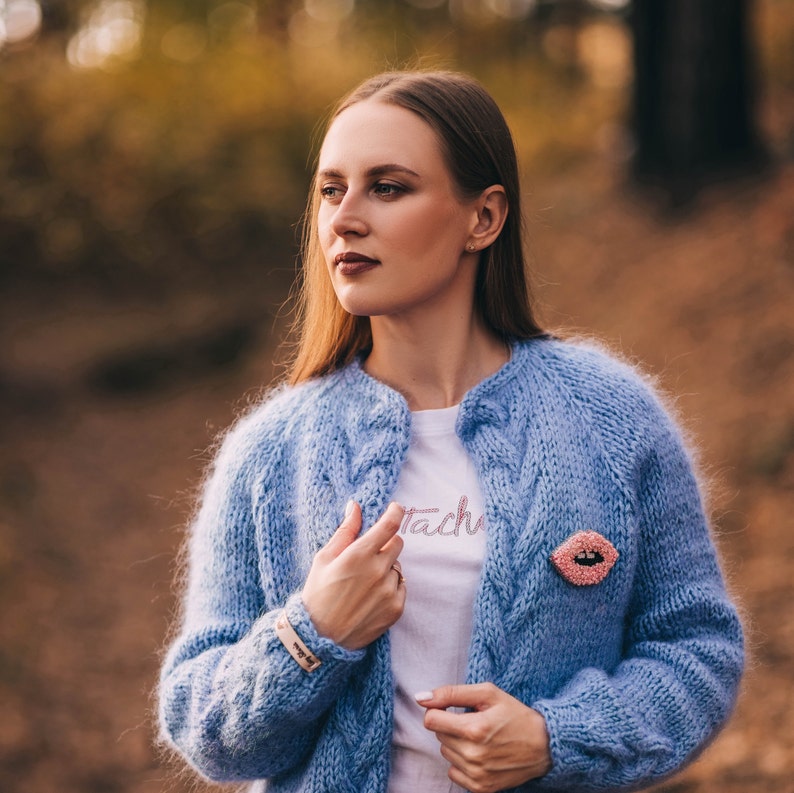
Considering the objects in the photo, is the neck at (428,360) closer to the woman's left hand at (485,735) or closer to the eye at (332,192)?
the eye at (332,192)

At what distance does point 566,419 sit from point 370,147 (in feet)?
2.32

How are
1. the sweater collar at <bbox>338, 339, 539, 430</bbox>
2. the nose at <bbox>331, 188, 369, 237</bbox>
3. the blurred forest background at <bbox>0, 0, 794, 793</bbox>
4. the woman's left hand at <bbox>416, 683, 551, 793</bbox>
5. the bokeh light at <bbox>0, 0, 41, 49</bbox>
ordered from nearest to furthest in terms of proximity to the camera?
the woman's left hand at <bbox>416, 683, 551, 793</bbox> → the nose at <bbox>331, 188, 369, 237</bbox> → the sweater collar at <bbox>338, 339, 539, 430</bbox> → the blurred forest background at <bbox>0, 0, 794, 793</bbox> → the bokeh light at <bbox>0, 0, 41, 49</bbox>

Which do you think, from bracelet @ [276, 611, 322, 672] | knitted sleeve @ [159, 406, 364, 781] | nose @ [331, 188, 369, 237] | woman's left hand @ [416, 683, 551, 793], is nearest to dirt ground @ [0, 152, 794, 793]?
nose @ [331, 188, 369, 237]

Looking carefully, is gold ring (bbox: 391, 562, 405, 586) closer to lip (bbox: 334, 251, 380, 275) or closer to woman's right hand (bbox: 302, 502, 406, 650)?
woman's right hand (bbox: 302, 502, 406, 650)

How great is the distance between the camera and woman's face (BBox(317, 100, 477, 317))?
2.14 meters

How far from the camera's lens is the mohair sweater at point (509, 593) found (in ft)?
6.64

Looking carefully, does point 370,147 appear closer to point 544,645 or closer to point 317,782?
point 544,645

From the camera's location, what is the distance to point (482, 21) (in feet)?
47.6

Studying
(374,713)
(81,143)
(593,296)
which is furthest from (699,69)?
(374,713)

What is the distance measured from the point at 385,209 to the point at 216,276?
27.6ft

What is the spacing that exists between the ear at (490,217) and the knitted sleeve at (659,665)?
0.52m

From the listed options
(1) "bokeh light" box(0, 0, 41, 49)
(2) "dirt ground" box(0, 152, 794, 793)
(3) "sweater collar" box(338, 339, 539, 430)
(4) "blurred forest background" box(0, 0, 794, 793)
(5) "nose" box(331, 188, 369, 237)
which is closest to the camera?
(5) "nose" box(331, 188, 369, 237)

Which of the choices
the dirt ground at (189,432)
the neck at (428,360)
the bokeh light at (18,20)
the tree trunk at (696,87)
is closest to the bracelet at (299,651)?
the neck at (428,360)

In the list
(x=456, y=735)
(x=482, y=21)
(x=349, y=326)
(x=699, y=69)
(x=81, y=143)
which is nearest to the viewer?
(x=456, y=735)
